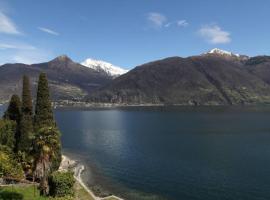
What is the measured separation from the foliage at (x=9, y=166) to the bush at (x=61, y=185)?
889cm

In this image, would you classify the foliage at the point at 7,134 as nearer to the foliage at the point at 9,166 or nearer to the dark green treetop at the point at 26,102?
the foliage at the point at 9,166

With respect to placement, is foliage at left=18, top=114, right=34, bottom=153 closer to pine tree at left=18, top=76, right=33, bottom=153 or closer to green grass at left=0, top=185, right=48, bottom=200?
pine tree at left=18, top=76, right=33, bottom=153

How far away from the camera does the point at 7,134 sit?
241 ft

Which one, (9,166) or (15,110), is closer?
(9,166)

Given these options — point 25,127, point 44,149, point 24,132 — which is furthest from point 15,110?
point 44,149

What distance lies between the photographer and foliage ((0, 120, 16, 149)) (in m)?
72.7

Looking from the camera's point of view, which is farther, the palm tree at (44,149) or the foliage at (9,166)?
the foliage at (9,166)

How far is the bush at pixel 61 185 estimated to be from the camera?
5272 centimetres

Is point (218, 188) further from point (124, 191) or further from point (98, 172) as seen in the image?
point (98, 172)

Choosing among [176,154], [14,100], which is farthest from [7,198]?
[176,154]

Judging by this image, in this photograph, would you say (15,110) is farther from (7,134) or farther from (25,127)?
(25,127)

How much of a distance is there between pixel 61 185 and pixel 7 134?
1037 inches

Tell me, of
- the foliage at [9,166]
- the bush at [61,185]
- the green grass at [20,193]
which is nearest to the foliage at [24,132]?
the foliage at [9,166]

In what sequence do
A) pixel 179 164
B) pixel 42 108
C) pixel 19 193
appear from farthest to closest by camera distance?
pixel 179 164, pixel 42 108, pixel 19 193
